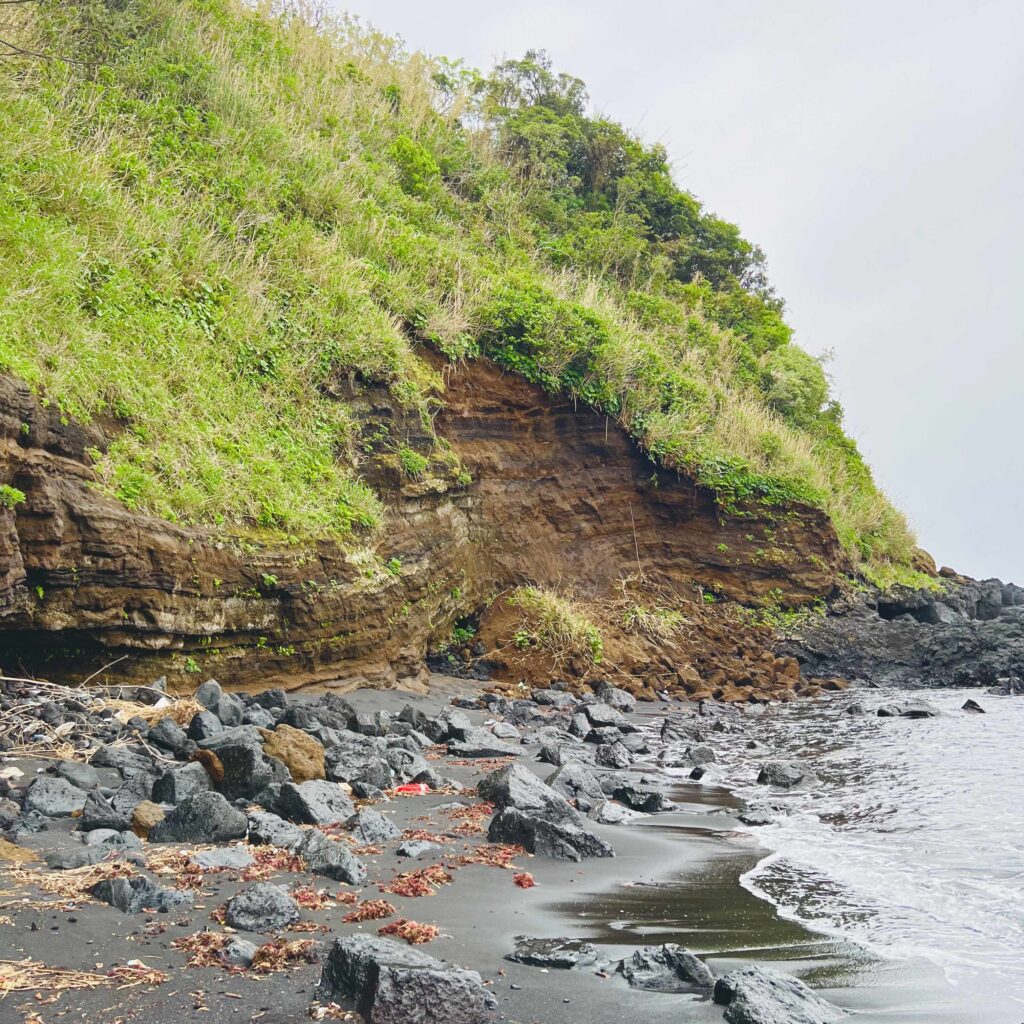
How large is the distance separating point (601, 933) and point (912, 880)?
87.9 inches

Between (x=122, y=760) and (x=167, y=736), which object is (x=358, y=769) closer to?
(x=167, y=736)

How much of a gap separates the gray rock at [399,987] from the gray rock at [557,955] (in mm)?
430

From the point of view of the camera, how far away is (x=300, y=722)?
7.39 metres

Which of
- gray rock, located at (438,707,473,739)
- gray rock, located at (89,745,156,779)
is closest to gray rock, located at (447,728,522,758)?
gray rock, located at (438,707,473,739)

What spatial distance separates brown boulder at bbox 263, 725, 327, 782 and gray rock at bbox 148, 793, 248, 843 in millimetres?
1040

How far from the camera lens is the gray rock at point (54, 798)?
4.71 metres

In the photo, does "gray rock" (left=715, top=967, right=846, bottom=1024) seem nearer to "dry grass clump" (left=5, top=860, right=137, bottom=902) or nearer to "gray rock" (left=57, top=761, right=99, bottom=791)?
"dry grass clump" (left=5, top=860, right=137, bottom=902)

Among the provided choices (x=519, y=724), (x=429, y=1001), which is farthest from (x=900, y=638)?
(x=429, y=1001)

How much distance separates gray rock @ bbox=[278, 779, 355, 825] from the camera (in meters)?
5.10

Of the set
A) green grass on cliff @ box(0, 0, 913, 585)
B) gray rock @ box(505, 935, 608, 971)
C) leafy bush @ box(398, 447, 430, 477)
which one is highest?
green grass on cliff @ box(0, 0, 913, 585)

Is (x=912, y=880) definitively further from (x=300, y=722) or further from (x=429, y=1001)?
(x=300, y=722)

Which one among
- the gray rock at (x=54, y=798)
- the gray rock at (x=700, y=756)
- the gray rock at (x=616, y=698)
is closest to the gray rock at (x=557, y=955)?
the gray rock at (x=54, y=798)

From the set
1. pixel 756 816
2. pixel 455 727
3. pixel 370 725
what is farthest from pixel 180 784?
pixel 756 816

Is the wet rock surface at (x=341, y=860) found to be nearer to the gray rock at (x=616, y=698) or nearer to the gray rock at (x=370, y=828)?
the gray rock at (x=370, y=828)
